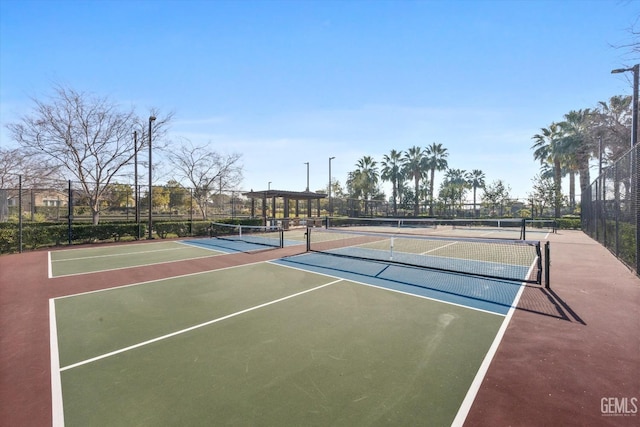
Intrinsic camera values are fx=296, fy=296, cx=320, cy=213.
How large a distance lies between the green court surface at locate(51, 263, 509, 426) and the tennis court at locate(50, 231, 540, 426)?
0.7 inches

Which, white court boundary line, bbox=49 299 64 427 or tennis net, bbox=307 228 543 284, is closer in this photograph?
white court boundary line, bbox=49 299 64 427

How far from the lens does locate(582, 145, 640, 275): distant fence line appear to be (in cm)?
890

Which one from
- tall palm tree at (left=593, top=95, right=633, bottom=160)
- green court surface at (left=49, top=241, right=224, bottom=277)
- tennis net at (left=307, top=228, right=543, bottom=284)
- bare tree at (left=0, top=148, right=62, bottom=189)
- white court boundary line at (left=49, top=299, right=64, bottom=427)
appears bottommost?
white court boundary line at (left=49, top=299, right=64, bottom=427)

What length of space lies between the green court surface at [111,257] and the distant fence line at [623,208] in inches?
594

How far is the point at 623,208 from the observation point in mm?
10344

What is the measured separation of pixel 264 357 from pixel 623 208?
13.1 meters

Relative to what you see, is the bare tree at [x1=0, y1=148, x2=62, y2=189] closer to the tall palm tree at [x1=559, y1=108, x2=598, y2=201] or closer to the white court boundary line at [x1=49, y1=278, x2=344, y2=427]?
the white court boundary line at [x1=49, y1=278, x2=344, y2=427]

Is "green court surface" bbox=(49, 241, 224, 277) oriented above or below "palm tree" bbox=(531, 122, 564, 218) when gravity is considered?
below

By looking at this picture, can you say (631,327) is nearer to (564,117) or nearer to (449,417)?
(449,417)

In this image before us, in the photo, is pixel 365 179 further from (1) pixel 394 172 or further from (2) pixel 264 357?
(2) pixel 264 357

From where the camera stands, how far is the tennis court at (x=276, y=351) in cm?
321

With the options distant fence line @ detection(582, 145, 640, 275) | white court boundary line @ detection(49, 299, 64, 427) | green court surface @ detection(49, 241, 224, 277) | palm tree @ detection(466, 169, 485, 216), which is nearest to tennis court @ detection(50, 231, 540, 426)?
white court boundary line @ detection(49, 299, 64, 427)

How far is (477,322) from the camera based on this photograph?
5.62 m

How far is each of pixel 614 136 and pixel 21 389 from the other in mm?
35216
